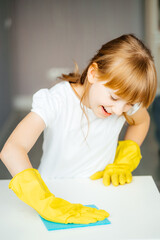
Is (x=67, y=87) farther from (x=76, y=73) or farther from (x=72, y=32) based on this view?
(x=72, y=32)

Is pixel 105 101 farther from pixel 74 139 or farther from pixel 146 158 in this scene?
pixel 146 158

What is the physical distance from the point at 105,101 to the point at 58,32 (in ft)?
9.33

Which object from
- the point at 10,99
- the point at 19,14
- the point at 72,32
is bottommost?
the point at 10,99

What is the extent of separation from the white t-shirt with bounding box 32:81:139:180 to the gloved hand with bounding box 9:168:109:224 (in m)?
0.29

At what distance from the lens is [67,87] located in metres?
1.12

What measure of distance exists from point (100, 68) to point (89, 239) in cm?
47

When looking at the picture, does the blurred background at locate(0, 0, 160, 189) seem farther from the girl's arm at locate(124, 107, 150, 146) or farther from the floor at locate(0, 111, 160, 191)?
the girl's arm at locate(124, 107, 150, 146)

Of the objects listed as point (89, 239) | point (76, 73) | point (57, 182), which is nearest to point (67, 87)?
point (76, 73)

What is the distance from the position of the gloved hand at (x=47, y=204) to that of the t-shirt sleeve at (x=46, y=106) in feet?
0.66

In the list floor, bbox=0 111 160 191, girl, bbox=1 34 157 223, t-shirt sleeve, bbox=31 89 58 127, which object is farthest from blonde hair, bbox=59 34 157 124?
floor, bbox=0 111 160 191

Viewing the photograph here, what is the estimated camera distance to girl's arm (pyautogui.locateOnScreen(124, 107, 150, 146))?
1299 millimetres

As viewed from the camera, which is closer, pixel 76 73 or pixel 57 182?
pixel 57 182

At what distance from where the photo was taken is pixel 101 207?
2.84 ft

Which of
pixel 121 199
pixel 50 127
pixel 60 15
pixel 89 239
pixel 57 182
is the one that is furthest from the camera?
pixel 60 15
